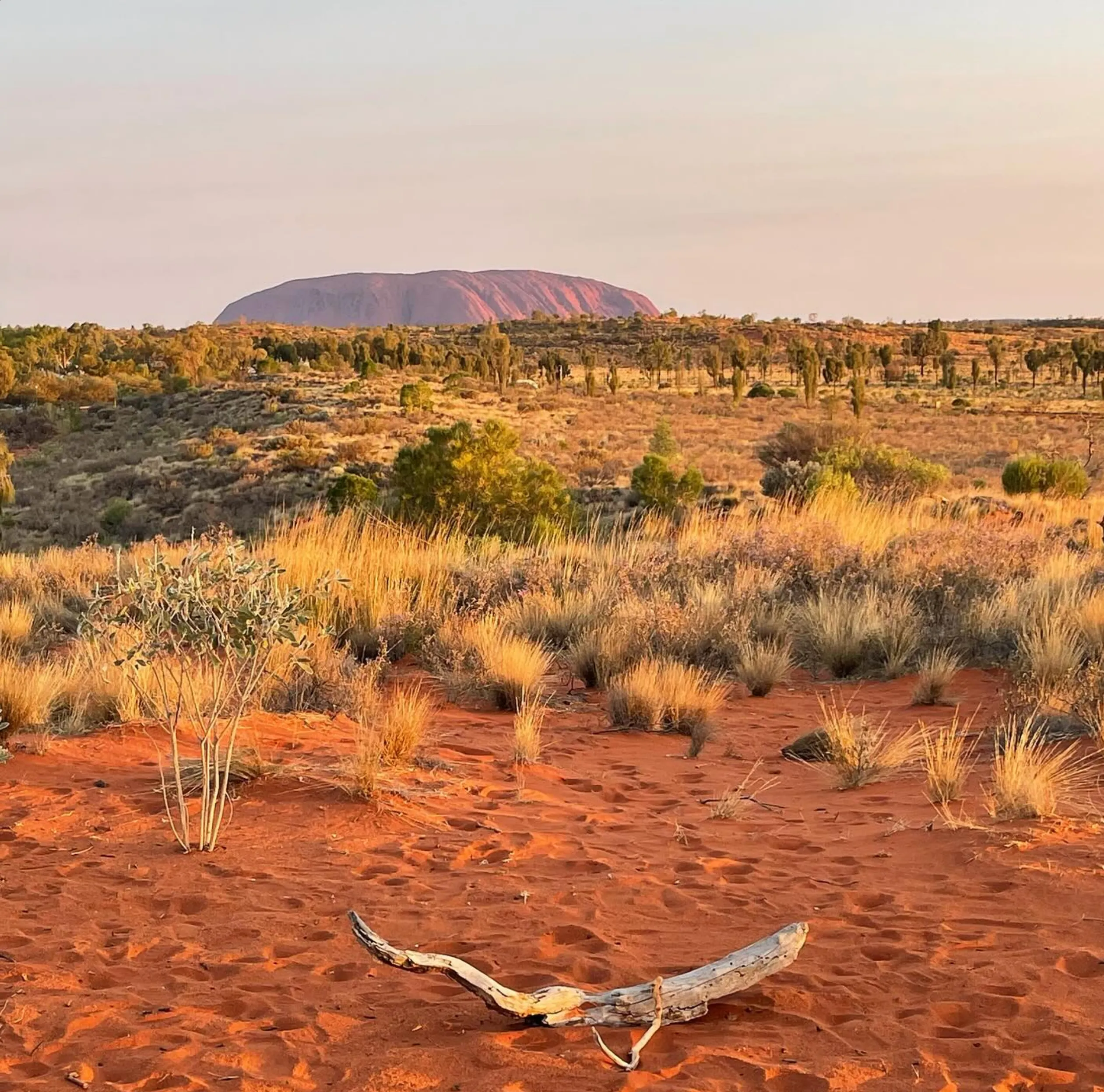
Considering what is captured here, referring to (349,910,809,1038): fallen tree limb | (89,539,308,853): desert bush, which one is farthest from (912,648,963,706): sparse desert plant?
(349,910,809,1038): fallen tree limb

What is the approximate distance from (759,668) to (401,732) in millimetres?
3565

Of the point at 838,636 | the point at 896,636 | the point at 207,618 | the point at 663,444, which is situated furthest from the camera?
the point at 663,444

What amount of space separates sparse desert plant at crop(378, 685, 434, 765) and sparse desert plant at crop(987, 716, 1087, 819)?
3.17 meters

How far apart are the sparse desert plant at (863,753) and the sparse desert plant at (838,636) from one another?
2935 millimetres

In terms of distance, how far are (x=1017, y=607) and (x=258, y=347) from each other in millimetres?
73562

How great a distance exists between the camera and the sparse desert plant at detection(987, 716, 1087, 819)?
17.3 ft

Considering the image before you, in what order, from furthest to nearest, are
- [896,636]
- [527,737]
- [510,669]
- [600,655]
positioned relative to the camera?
1. [896,636]
2. [600,655]
3. [510,669]
4. [527,737]

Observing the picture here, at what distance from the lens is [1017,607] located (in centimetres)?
980

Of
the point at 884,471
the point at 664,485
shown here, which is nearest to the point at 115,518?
the point at 664,485

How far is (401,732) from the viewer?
21.4 feet

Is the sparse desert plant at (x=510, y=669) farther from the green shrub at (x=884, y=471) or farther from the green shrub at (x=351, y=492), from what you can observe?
the green shrub at (x=351, y=492)

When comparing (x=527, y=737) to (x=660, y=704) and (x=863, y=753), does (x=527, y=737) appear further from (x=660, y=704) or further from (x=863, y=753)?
(x=863, y=753)

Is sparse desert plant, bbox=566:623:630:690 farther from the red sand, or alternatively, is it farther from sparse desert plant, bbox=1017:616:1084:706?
sparse desert plant, bbox=1017:616:1084:706

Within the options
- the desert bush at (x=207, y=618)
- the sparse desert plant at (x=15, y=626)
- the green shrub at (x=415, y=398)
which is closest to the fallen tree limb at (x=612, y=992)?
the desert bush at (x=207, y=618)
